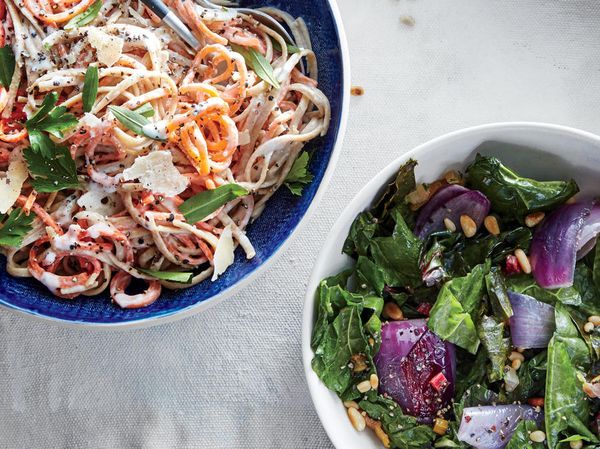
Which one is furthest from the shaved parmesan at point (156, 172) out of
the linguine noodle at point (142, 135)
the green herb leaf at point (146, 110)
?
the green herb leaf at point (146, 110)

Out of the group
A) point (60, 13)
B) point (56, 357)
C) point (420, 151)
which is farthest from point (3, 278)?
point (420, 151)

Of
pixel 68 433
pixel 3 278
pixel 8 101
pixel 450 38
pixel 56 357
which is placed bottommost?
pixel 68 433

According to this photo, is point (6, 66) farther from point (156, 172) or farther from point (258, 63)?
point (258, 63)

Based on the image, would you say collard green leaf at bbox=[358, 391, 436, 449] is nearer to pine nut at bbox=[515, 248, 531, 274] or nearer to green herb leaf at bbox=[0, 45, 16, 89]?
pine nut at bbox=[515, 248, 531, 274]

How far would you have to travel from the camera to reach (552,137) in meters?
1.87

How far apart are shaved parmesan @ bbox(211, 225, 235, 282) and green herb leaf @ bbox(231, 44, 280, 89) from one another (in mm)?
411

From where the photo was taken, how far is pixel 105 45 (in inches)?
74.5

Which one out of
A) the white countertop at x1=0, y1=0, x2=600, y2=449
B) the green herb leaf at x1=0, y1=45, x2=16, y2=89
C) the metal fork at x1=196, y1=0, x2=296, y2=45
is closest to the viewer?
the green herb leaf at x1=0, y1=45, x2=16, y2=89

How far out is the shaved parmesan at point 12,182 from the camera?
1864 millimetres

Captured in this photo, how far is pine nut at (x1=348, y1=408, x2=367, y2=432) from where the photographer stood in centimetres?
195

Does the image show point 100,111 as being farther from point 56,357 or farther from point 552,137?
point 552,137

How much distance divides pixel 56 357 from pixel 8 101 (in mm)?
827

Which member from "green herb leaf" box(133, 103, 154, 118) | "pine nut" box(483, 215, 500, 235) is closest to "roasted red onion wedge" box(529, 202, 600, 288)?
"pine nut" box(483, 215, 500, 235)

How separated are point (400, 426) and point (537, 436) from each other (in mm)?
343
